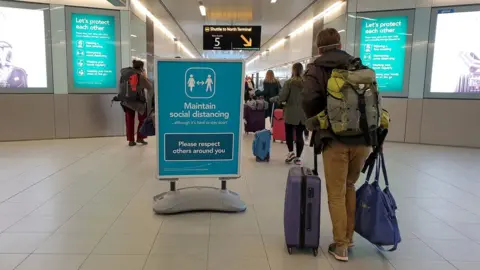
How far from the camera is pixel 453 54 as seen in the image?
7512mm

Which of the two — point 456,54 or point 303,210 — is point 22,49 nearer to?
point 303,210

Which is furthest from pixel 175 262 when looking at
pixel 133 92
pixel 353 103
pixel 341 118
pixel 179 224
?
pixel 133 92

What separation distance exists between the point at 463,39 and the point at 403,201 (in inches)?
198

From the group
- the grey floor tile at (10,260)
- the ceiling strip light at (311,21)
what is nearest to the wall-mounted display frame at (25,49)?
the grey floor tile at (10,260)

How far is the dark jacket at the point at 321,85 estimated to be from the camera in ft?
8.00

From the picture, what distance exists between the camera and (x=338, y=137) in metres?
2.43

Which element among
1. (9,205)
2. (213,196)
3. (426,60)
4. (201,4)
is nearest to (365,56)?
(426,60)

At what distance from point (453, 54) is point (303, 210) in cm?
650

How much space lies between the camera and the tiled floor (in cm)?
254

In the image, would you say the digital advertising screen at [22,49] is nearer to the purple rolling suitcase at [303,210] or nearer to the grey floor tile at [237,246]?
the grey floor tile at [237,246]

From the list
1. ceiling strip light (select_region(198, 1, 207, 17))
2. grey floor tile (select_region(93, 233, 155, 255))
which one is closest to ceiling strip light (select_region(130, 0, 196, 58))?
ceiling strip light (select_region(198, 1, 207, 17))

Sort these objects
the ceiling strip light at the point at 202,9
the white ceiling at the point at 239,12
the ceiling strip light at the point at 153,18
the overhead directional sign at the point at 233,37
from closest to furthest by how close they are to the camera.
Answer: the ceiling strip light at the point at 153,18 < the white ceiling at the point at 239,12 < the ceiling strip light at the point at 202,9 < the overhead directional sign at the point at 233,37

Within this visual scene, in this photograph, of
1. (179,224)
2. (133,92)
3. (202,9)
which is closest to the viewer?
(179,224)

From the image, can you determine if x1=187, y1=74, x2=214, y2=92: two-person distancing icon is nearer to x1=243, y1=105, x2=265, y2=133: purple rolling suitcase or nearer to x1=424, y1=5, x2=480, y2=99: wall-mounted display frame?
Answer: x1=243, y1=105, x2=265, y2=133: purple rolling suitcase
